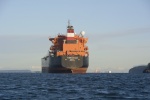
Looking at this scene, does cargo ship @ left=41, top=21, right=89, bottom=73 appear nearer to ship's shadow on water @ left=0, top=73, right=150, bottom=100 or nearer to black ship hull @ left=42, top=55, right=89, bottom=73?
black ship hull @ left=42, top=55, right=89, bottom=73

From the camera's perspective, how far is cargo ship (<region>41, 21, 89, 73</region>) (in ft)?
371

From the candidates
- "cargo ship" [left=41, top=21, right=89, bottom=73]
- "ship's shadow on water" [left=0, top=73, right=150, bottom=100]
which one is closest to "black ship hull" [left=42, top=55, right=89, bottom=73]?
"cargo ship" [left=41, top=21, right=89, bottom=73]

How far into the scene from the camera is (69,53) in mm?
115500

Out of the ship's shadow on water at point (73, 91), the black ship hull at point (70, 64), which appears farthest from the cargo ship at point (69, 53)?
the ship's shadow on water at point (73, 91)

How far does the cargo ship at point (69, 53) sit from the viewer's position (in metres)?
113

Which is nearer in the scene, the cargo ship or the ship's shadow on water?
the ship's shadow on water

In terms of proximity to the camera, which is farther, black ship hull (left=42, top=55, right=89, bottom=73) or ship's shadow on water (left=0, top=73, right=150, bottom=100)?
black ship hull (left=42, top=55, right=89, bottom=73)

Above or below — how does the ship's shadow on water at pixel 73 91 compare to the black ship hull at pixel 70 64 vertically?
below

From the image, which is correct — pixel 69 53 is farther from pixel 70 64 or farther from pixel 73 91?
pixel 73 91

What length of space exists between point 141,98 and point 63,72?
80153mm

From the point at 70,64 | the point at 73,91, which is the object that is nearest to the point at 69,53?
the point at 70,64

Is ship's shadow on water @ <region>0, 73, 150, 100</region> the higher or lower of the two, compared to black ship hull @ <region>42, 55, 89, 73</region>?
lower

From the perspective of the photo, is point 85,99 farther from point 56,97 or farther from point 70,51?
point 70,51

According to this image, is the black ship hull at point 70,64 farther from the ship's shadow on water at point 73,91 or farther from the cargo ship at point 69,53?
the ship's shadow on water at point 73,91
